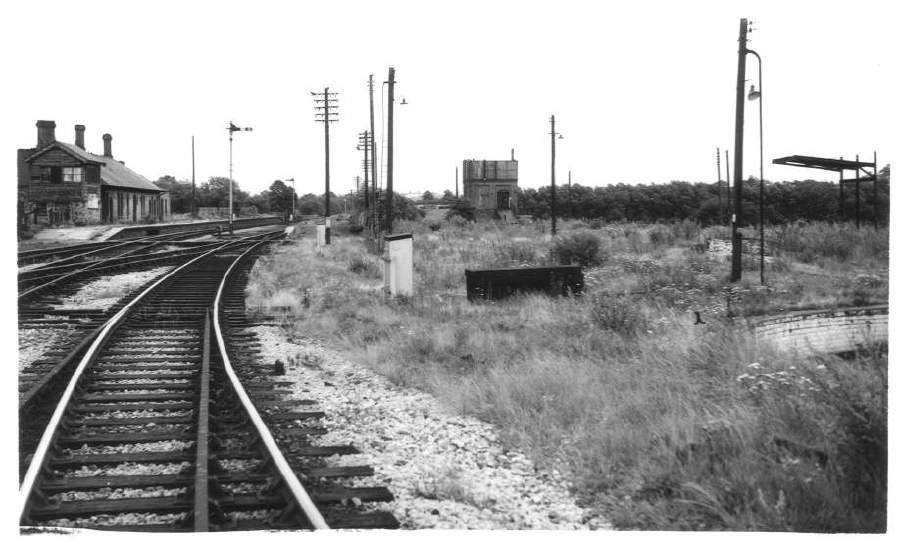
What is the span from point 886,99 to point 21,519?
6.45 meters

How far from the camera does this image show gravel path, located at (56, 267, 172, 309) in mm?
12805

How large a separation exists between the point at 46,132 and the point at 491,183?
61.7m

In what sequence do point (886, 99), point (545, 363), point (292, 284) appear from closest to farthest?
point (886, 99), point (545, 363), point (292, 284)

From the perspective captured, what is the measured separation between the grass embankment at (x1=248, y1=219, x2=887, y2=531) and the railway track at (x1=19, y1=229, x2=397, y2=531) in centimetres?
159

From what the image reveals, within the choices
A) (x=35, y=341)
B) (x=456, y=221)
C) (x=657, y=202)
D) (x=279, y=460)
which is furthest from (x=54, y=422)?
(x=657, y=202)

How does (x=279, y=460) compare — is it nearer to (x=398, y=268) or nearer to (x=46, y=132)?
(x=46, y=132)

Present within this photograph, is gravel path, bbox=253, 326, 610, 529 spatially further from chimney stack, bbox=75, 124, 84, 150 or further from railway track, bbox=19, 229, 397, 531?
chimney stack, bbox=75, 124, 84, 150

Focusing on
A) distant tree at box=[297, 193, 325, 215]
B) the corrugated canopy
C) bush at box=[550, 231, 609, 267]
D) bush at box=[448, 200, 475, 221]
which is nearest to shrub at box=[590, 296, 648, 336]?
the corrugated canopy

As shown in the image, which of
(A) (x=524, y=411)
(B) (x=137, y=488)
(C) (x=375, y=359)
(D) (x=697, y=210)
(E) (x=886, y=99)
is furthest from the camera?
(D) (x=697, y=210)

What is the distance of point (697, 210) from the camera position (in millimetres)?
55906

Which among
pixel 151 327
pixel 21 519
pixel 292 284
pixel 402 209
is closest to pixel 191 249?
pixel 292 284

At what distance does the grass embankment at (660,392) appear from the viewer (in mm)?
4289

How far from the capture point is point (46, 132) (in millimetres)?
8125

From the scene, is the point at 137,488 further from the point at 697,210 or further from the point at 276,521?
the point at 697,210
